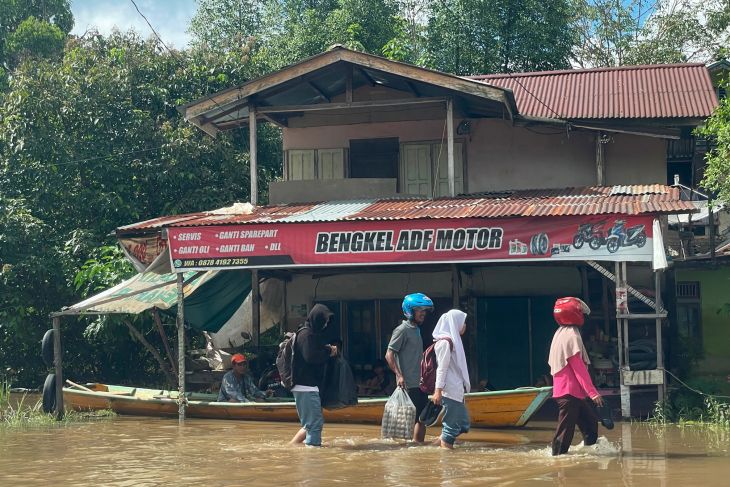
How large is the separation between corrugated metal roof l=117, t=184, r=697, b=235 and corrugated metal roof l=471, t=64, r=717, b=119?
165cm

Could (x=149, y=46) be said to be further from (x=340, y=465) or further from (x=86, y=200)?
(x=340, y=465)

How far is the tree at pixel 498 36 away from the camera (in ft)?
85.9

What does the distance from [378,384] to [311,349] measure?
653cm

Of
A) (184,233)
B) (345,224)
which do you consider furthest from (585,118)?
(184,233)

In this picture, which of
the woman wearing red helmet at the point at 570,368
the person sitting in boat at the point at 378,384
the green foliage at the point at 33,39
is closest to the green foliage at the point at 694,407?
the woman wearing red helmet at the point at 570,368

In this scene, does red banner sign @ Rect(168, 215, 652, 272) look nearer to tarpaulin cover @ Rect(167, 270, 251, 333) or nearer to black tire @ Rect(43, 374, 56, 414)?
tarpaulin cover @ Rect(167, 270, 251, 333)

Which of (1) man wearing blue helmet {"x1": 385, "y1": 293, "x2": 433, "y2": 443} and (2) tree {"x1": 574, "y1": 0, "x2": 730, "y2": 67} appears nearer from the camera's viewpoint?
(1) man wearing blue helmet {"x1": 385, "y1": 293, "x2": 433, "y2": 443}

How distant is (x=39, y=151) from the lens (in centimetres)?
2103

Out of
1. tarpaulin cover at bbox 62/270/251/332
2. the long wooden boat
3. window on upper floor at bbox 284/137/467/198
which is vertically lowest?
the long wooden boat

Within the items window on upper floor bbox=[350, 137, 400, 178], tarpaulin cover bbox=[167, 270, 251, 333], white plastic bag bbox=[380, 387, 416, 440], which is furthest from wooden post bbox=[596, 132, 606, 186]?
white plastic bag bbox=[380, 387, 416, 440]

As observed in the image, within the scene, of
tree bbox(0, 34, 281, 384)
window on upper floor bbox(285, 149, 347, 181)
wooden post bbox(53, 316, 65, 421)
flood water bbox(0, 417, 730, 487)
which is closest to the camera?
flood water bbox(0, 417, 730, 487)

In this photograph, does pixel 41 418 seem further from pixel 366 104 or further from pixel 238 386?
pixel 366 104

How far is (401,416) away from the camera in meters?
10.5

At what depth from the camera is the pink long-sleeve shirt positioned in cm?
913
